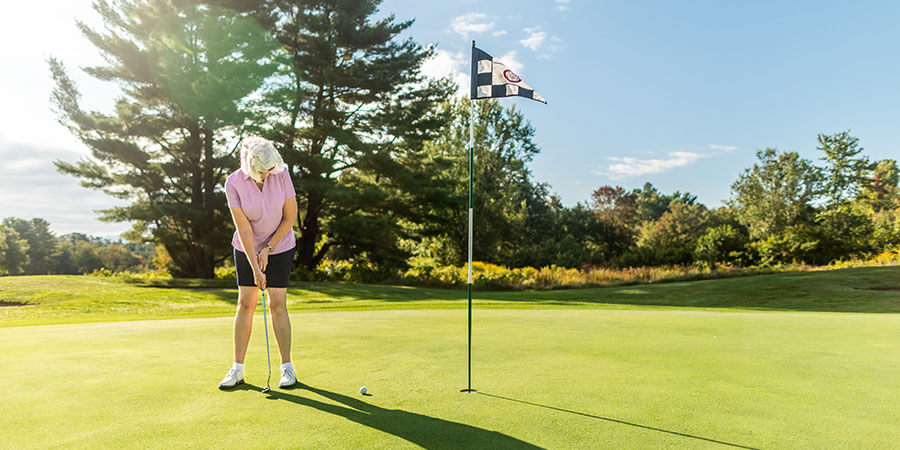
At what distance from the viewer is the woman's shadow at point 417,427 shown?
2195mm

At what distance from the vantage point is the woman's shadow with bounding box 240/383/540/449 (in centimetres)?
220

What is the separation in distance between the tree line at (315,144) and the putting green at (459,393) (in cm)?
1728

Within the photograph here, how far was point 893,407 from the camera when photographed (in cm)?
281

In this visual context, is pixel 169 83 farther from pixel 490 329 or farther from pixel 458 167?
pixel 490 329

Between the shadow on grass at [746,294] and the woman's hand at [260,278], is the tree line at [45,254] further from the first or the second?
the woman's hand at [260,278]

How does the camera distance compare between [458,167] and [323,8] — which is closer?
[323,8]

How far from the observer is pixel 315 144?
2397 cm

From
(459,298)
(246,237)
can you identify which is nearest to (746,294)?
(459,298)

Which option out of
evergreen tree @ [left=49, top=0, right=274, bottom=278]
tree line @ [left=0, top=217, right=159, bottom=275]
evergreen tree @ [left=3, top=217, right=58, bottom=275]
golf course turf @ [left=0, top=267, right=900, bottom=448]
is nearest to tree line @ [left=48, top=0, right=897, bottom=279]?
evergreen tree @ [left=49, top=0, right=274, bottom=278]

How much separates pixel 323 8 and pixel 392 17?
346 cm

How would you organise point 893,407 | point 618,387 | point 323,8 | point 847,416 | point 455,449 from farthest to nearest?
1. point 323,8
2. point 618,387
3. point 893,407
4. point 847,416
5. point 455,449

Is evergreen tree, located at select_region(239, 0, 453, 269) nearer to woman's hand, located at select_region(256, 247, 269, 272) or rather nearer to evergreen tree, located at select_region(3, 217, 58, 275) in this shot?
woman's hand, located at select_region(256, 247, 269, 272)

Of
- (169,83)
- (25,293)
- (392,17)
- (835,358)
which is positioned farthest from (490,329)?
(392,17)

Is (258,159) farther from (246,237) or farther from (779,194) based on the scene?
(779,194)
